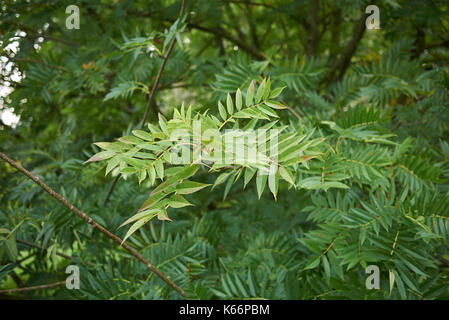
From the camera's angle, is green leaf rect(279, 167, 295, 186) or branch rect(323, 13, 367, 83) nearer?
green leaf rect(279, 167, 295, 186)

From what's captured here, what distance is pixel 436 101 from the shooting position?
93 cm

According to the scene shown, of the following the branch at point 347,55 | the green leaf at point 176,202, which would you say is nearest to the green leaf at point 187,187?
the green leaf at point 176,202

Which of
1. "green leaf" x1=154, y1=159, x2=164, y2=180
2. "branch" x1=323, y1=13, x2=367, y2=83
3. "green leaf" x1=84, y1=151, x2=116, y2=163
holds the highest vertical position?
"branch" x1=323, y1=13, x2=367, y2=83

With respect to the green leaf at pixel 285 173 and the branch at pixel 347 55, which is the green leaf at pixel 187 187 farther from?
the branch at pixel 347 55

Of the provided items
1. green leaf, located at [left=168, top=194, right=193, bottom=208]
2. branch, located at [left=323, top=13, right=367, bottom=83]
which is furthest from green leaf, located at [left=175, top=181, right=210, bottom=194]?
branch, located at [left=323, top=13, right=367, bottom=83]

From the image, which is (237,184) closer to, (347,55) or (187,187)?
(347,55)

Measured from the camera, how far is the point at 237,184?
141 centimetres

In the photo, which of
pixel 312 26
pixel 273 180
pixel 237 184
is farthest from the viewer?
pixel 312 26

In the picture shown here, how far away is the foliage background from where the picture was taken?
0.69 meters

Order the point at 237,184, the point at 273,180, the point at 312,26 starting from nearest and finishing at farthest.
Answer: the point at 273,180 → the point at 237,184 → the point at 312,26

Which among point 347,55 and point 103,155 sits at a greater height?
point 347,55

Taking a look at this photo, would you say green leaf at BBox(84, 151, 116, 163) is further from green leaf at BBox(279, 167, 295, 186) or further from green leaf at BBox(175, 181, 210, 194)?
green leaf at BBox(279, 167, 295, 186)

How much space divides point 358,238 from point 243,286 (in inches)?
10.5

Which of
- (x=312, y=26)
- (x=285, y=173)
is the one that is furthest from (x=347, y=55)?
(x=285, y=173)
